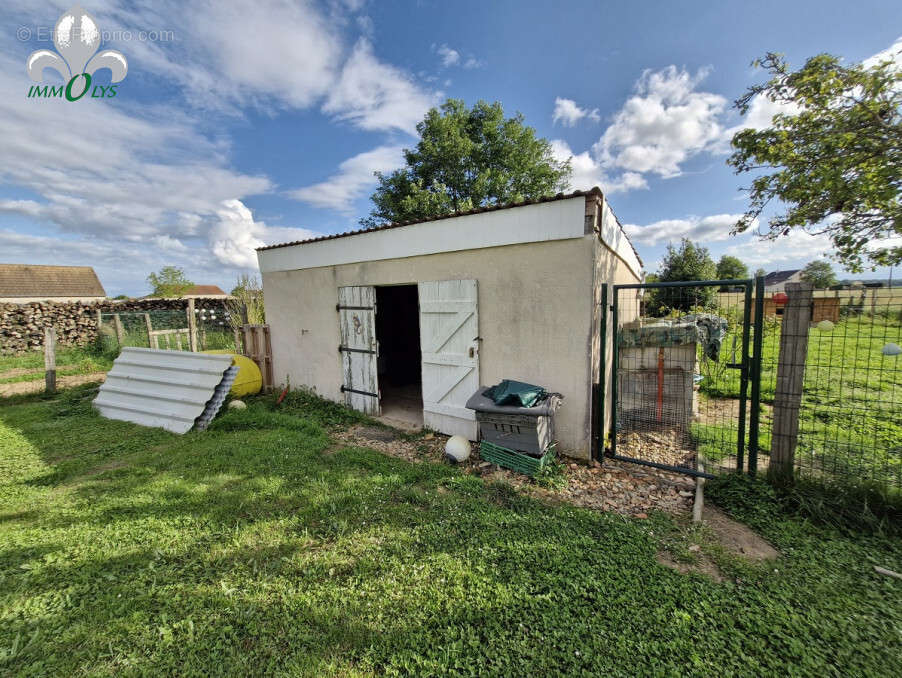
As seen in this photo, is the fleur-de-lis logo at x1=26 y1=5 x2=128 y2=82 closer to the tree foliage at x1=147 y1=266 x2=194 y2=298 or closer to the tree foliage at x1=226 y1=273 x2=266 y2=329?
the tree foliage at x1=226 y1=273 x2=266 y2=329

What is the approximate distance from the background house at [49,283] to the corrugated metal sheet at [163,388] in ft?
68.2

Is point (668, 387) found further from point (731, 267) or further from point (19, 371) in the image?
point (731, 267)

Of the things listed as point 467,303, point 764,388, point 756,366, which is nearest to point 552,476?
point 756,366

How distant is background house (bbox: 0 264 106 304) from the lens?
2131cm

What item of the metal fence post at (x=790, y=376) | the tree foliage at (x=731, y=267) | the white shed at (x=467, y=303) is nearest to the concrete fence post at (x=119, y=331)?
the white shed at (x=467, y=303)

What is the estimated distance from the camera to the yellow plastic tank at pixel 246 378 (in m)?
6.73

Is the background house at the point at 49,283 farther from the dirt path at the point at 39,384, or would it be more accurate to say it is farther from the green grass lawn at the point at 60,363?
the dirt path at the point at 39,384

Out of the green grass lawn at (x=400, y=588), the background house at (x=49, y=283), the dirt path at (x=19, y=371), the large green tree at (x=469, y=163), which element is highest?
the large green tree at (x=469, y=163)

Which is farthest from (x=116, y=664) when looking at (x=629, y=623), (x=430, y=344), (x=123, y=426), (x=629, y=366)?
(x=629, y=366)

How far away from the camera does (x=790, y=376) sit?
3082mm

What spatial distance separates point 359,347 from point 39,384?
27.2ft

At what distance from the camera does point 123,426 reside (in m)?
5.46

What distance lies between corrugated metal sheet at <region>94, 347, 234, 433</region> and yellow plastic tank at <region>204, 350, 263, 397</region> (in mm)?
823

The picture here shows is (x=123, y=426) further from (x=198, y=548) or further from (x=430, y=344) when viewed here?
(x=430, y=344)
